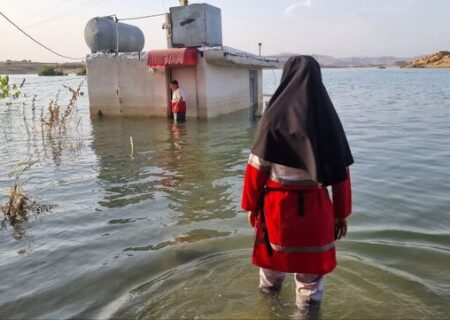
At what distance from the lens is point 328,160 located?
120 inches

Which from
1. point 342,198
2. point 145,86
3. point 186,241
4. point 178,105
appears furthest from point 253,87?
point 342,198

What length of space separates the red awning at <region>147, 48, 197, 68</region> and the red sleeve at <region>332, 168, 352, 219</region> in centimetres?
1449

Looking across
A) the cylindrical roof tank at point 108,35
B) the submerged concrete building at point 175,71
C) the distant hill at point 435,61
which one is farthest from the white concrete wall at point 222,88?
the distant hill at point 435,61

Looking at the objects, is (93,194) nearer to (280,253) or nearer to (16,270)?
(16,270)

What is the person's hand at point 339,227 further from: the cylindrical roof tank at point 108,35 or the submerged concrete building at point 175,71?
the cylindrical roof tank at point 108,35

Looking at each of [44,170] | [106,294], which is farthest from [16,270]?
[44,170]

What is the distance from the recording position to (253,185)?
10.6 ft

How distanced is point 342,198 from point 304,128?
2.20 feet

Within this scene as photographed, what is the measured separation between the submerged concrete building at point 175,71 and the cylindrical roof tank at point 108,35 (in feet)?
1.40

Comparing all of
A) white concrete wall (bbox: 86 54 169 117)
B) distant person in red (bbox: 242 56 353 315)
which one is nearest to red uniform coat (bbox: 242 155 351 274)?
distant person in red (bbox: 242 56 353 315)

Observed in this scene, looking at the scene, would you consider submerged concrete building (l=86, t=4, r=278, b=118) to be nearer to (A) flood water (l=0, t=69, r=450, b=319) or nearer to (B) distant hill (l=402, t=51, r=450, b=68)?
(A) flood water (l=0, t=69, r=450, b=319)

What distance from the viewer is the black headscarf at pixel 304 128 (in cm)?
296

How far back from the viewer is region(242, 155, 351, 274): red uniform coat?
3.13m

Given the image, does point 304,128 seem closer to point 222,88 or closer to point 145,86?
point 145,86
